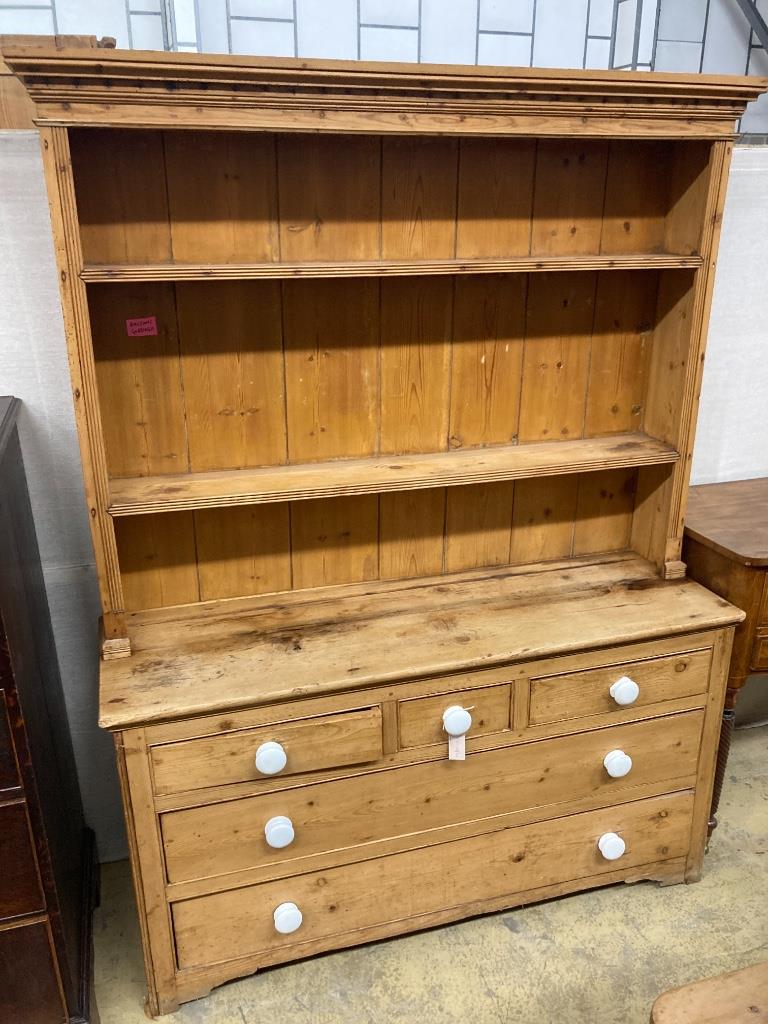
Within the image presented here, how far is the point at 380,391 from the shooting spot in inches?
72.8

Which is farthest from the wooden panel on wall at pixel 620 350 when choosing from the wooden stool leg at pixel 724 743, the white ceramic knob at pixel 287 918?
the white ceramic knob at pixel 287 918

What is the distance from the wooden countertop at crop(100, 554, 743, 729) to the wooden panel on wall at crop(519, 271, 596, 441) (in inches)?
14.5

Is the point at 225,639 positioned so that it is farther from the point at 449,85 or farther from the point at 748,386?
the point at 748,386

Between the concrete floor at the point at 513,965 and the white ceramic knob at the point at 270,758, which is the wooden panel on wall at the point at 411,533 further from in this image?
the concrete floor at the point at 513,965

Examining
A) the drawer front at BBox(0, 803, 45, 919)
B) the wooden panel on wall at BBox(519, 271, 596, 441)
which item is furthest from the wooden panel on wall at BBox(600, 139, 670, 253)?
the drawer front at BBox(0, 803, 45, 919)

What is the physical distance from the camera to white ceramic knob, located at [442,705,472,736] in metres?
1.68

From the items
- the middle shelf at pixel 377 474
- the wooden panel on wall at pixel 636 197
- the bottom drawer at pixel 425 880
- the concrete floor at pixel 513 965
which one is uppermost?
the wooden panel on wall at pixel 636 197

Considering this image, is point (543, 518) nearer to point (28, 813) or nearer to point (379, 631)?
point (379, 631)

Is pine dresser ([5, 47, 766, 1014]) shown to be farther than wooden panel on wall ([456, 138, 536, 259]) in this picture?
No

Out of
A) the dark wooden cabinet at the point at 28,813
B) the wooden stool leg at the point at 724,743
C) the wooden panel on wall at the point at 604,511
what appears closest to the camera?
the dark wooden cabinet at the point at 28,813

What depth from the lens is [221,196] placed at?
160 centimetres

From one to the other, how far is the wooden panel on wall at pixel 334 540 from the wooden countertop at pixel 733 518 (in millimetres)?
793

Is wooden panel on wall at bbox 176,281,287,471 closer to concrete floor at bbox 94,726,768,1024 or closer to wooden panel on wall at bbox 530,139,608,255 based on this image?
wooden panel on wall at bbox 530,139,608,255

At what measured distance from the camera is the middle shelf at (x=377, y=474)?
163 cm
